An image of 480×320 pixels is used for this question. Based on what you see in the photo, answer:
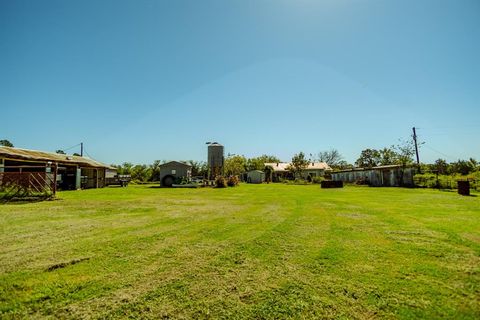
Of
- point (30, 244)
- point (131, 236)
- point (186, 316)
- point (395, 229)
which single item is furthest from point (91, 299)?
point (395, 229)

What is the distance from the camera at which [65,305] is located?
9.52ft

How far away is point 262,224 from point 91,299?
4961 millimetres

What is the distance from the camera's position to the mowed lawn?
2850mm

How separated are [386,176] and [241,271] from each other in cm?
3563

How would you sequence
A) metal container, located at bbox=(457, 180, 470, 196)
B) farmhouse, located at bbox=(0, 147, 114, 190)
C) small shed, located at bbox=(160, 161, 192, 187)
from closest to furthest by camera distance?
metal container, located at bbox=(457, 180, 470, 196), farmhouse, located at bbox=(0, 147, 114, 190), small shed, located at bbox=(160, 161, 192, 187)

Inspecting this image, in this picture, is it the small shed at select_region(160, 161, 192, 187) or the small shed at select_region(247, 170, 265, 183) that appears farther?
the small shed at select_region(247, 170, 265, 183)

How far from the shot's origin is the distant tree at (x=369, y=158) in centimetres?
6919

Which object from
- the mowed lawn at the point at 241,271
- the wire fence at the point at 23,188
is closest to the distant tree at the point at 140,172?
the wire fence at the point at 23,188

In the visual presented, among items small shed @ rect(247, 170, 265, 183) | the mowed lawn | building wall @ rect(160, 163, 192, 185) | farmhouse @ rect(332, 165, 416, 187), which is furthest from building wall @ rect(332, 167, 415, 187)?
the mowed lawn

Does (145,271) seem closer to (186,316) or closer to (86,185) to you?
(186,316)

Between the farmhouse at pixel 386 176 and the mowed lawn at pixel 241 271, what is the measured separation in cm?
2744

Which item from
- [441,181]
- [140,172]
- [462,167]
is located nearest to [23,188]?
[441,181]

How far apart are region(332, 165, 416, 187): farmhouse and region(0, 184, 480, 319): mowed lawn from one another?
27439 mm

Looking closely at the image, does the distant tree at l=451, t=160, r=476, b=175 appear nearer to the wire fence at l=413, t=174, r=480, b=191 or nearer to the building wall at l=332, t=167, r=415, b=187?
the building wall at l=332, t=167, r=415, b=187
